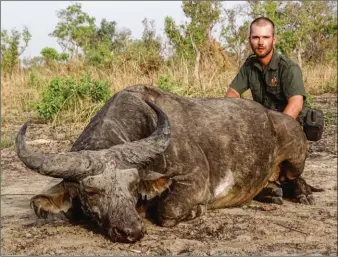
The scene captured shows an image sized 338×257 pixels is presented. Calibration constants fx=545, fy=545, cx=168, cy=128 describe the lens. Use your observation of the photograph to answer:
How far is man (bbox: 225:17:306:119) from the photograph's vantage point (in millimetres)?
6137

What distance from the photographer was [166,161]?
450cm

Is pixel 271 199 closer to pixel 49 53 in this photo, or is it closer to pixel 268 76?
pixel 268 76

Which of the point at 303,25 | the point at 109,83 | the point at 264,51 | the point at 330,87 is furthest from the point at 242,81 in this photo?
the point at 303,25

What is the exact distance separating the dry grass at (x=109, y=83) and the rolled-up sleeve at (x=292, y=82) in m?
4.23

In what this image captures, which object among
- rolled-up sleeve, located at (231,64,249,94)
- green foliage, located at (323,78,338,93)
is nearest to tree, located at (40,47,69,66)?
green foliage, located at (323,78,338,93)

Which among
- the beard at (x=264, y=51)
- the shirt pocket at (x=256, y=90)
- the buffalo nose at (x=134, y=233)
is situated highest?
the beard at (x=264, y=51)

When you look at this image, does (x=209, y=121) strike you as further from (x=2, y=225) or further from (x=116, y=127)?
(x=2, y=225)

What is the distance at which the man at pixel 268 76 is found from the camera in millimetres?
6137

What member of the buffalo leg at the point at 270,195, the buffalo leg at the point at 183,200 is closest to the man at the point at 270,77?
the buffalo leg at the point at 270,195

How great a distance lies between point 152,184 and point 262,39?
2.91m

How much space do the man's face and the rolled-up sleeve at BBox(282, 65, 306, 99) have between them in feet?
1.14

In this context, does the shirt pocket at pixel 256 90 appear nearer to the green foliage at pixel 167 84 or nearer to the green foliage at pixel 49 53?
the green foliage at pixel 167 84

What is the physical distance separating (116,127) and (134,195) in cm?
70

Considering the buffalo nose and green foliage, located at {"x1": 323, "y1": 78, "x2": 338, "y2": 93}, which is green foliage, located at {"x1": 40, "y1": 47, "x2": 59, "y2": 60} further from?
the buffalo nose
